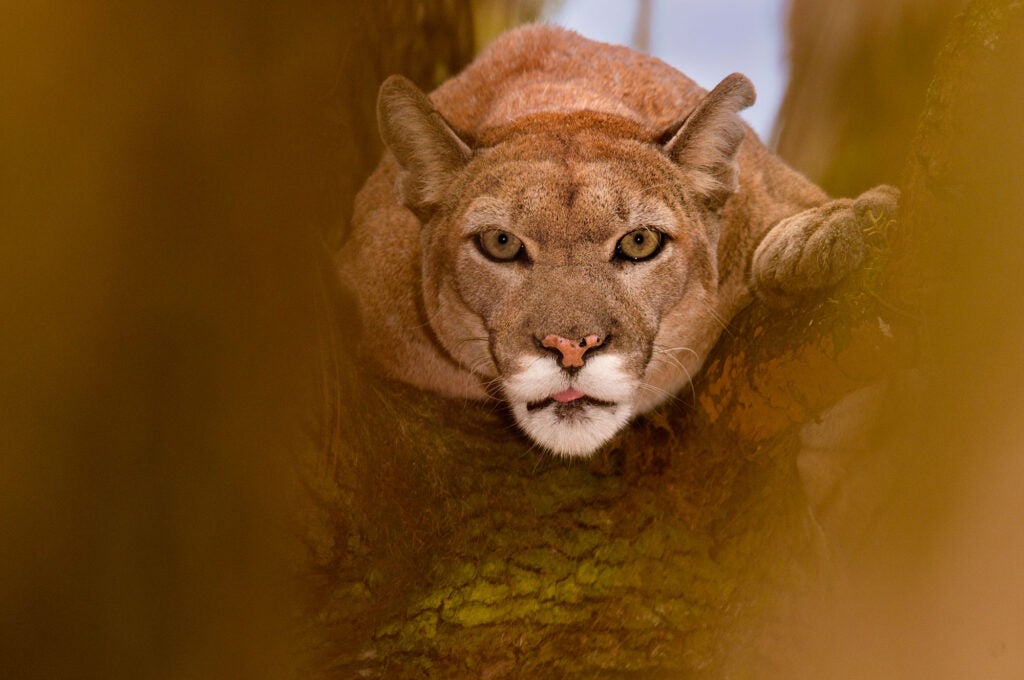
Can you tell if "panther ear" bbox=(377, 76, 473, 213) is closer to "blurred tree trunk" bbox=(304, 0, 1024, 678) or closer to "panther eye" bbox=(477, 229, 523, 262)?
"panther eye" bbox=(477, 229, 523, 262)

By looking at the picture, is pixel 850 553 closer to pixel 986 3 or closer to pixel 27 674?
pixel 986 3

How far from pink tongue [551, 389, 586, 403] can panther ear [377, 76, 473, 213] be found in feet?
2.80

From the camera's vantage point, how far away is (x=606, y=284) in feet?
7.66

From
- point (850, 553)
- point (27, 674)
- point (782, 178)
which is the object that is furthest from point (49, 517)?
point (782, 178)

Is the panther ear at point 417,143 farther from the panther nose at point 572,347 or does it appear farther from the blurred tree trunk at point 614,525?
the panther nose at point 572,347

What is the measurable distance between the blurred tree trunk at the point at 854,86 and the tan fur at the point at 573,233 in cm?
19

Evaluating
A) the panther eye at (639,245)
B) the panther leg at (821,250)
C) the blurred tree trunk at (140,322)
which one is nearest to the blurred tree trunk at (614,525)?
the panther leg at (821,250)

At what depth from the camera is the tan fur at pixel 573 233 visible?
2.25 metres

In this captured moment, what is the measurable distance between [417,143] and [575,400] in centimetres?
95

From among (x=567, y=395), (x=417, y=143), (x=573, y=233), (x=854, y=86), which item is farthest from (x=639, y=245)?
(x=854, y=86)

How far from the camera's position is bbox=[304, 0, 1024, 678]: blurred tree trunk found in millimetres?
1929

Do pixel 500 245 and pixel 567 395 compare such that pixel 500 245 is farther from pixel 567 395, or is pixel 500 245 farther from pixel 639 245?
pixel 567 395

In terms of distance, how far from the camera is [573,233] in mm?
2381

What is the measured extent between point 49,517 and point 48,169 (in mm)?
380
